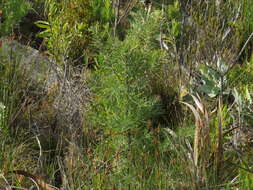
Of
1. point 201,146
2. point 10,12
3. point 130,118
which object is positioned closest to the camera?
point 201,146

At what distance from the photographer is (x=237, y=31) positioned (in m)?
3.88

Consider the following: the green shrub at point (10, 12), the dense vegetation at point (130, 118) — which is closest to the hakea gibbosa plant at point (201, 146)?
the dense vegetation at point (130, 118)

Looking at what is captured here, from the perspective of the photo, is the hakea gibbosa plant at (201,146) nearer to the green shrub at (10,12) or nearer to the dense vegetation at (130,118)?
the dense vegetation at (130,118)

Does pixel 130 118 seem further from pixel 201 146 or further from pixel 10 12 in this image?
pixel 10 12

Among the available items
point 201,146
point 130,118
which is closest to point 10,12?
point 130,118

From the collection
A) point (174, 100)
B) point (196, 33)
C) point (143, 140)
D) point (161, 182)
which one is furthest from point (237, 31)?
point (161, 182)

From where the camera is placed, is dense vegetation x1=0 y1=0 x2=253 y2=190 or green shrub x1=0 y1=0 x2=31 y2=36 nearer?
dense vegetation x1=0 y1=0 x2=253 y2=190

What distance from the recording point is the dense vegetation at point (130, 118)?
2416 millimetres

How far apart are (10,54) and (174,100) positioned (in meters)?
1.03

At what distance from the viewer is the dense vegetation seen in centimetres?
242

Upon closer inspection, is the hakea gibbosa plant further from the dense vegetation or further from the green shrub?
the green shrub

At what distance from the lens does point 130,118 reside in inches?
103

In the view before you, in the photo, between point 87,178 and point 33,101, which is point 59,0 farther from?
point 87,178

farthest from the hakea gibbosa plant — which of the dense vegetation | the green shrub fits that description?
the green shrub
